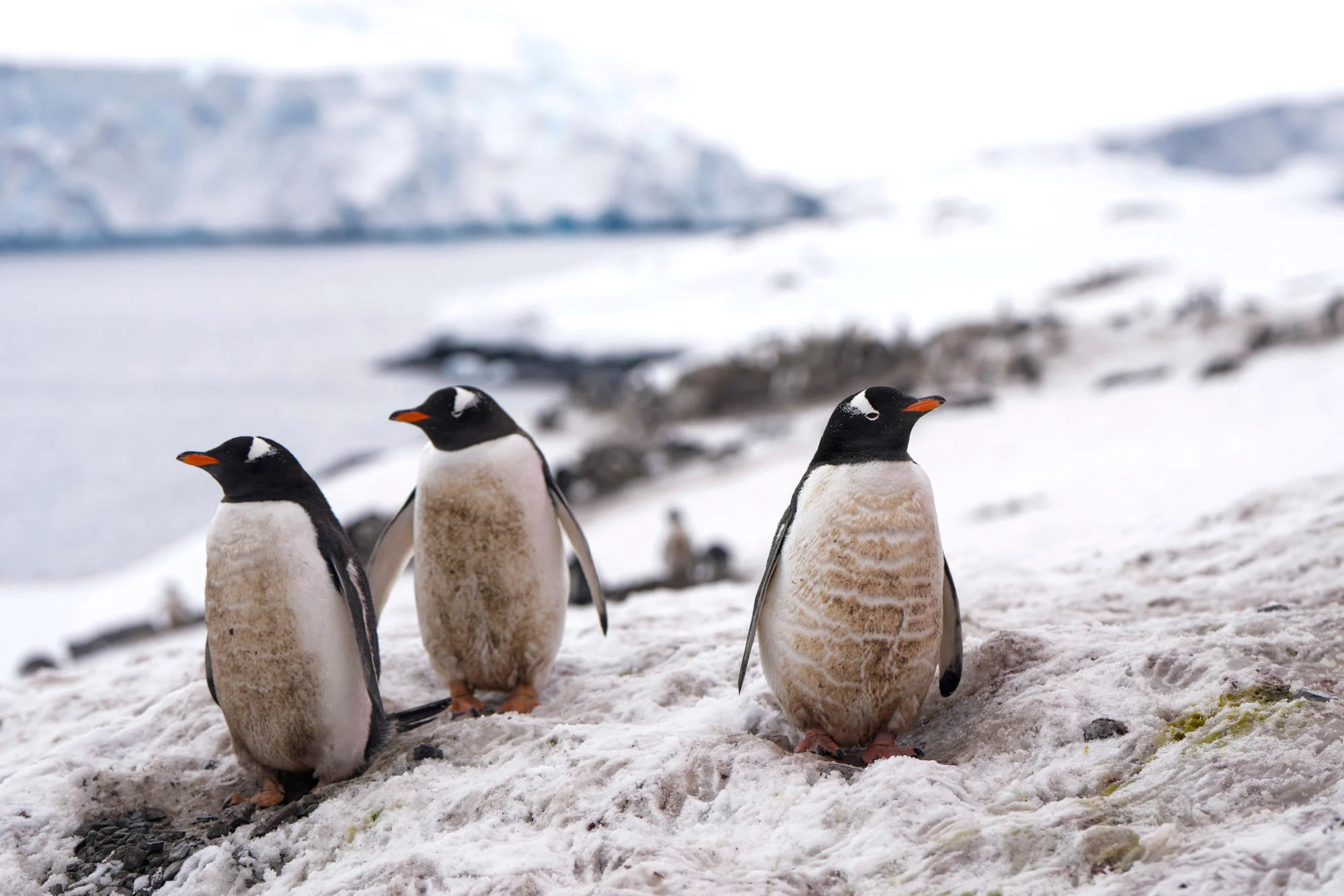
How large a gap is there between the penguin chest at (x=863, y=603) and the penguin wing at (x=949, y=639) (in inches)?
5.0

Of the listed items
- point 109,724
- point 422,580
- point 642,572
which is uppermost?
point 422,580

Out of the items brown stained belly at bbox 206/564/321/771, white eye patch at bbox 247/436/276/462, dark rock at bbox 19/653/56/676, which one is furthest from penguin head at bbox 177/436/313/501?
dark rock at bbox 19/653/56/676

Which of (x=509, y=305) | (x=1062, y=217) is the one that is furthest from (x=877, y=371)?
(x=1062, y=217)

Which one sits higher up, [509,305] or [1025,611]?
[509,305]

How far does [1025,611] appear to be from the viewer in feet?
10.8

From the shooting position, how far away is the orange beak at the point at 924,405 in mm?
2281

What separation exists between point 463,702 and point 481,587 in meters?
0.32

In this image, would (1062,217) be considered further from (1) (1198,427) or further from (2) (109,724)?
(2) (109,724)

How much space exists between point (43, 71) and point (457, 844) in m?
45.7

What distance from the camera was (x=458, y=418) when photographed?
2.80 metres

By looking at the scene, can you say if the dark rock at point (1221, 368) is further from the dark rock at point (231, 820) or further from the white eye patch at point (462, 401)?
the dark rock at point (231, 820)

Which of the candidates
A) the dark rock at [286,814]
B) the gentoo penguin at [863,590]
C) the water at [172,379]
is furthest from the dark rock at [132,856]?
the water at [172,379]

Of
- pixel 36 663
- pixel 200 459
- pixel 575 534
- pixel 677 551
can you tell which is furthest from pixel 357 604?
pixel 36 663

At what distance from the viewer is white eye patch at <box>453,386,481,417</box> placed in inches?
110
